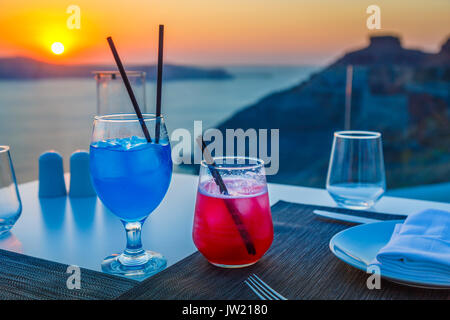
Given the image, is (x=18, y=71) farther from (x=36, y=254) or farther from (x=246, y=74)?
(x=36, y=254)

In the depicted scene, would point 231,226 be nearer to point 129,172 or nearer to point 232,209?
point 232,209

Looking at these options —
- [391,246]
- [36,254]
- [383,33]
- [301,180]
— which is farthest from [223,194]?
[301,180]

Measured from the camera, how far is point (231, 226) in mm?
607

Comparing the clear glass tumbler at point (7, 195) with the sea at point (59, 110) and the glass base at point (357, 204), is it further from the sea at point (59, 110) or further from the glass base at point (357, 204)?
the sea at point (59, 110)

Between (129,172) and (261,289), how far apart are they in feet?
0.78

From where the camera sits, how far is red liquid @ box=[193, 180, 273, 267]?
0.61 m

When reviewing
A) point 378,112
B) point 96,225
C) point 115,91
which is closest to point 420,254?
point 96,225

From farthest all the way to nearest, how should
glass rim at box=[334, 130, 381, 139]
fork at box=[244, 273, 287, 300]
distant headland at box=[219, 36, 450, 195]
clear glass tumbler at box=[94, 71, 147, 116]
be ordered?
distant headland at box=[219, 36, 450, 195] → clear glass tumbler at box=[94, 71, 147, 116] → glass rim at box=[334, 130, 381, 139] → fork at box=[244, 273, 287, 300]

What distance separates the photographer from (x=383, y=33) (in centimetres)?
472

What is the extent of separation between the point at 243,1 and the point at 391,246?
167 inches

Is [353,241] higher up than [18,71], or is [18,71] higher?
[18,71]

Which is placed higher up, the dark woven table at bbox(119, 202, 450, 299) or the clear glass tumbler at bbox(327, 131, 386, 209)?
the clear glass tumbler at bbox(327, 131, 386, 209)

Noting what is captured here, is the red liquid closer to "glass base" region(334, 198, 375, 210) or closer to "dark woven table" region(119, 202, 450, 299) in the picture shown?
"dark woven table" region(119, 202, 450, 299)

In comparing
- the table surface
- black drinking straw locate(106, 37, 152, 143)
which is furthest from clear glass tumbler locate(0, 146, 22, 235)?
black drinking straw locate(106, 37, 152, 143)
